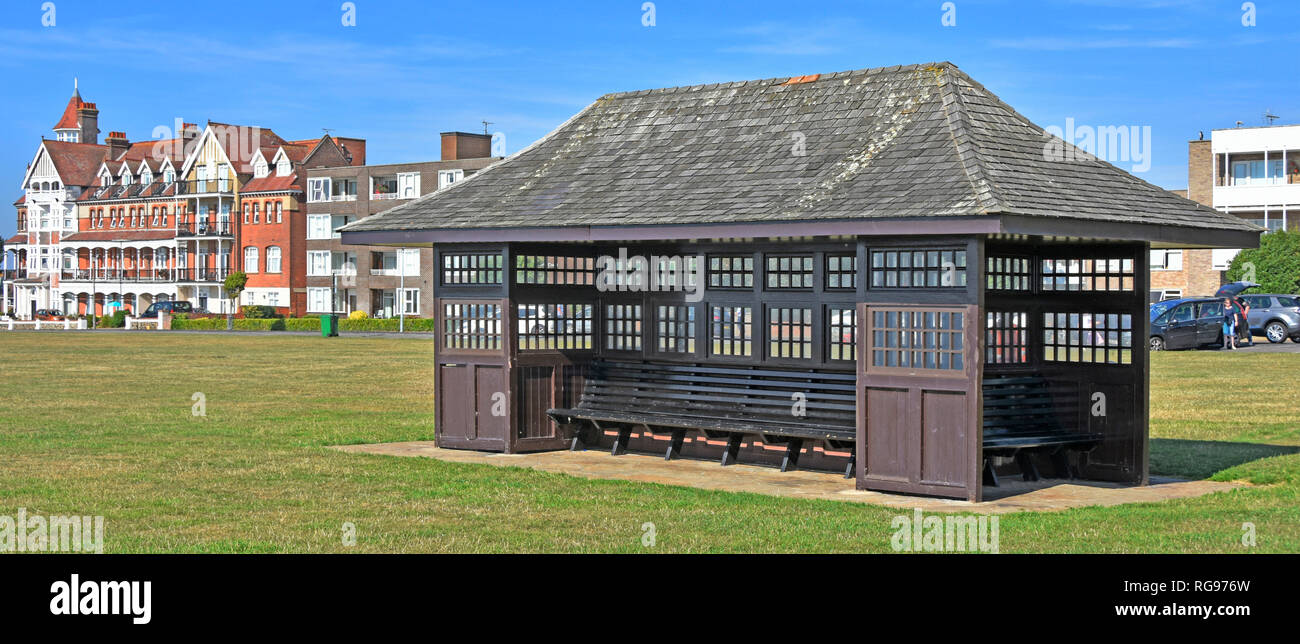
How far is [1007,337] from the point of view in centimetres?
1634

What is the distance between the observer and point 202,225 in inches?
4257

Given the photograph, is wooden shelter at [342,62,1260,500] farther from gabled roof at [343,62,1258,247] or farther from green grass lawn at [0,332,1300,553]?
green grass lawn at [0,332,1300,553]

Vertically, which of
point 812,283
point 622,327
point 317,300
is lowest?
point 622,327

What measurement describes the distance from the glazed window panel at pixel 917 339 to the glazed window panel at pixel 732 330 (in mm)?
3013

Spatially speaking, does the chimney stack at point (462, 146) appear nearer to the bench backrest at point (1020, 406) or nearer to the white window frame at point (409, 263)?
the white window frame at point (409, 263)

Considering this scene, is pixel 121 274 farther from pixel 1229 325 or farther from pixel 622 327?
pixel 622 327

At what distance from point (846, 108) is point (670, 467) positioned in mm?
4608

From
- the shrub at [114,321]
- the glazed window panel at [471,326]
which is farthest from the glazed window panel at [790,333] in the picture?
the shrub at [114,321]

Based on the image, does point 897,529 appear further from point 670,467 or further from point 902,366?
point 670,467

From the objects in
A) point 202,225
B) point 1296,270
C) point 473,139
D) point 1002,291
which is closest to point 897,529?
point 1002,291

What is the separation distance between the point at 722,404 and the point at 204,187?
318ft

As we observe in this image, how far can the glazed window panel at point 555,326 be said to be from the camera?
18.9 meters

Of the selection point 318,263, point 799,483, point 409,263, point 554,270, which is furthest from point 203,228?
point 799,483
